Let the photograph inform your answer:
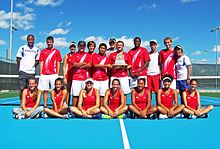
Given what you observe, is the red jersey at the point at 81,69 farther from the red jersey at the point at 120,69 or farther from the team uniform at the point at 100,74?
the red jersey at the point at 120,69

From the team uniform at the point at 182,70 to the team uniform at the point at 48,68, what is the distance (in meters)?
3.18

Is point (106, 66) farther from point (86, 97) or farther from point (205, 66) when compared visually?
point (205, 66)

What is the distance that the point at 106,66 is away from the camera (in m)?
8.25

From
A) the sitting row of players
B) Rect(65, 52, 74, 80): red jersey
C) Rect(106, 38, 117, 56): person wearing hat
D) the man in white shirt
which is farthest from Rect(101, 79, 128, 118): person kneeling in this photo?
the man in white shirt

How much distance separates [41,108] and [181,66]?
12.1 ft

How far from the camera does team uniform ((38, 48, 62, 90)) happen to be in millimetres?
8859

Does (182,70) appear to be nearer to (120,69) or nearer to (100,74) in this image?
(120,69)

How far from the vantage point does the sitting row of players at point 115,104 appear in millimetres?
7957

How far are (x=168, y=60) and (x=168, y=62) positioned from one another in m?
0.05

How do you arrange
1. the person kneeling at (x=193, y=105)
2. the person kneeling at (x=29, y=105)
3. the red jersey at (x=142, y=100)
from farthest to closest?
1. the red jersey at (x=142, y=100)
2. the person kneeling at (x=193, y=105)
3. the person kneeling at (x=29, y=105)

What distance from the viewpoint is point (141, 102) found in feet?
27.0

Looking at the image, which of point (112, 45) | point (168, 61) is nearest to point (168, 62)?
point (168, 61)

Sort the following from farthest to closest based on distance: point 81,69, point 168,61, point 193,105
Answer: point 168,61, point 81,69, point 193,105

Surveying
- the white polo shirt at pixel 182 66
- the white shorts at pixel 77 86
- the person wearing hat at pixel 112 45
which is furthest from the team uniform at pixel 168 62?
the white shorts at pixel 77 86
